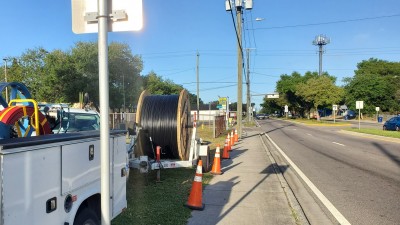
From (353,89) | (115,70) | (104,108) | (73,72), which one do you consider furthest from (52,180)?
(353,89)

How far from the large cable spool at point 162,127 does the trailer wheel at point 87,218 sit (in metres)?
5.36

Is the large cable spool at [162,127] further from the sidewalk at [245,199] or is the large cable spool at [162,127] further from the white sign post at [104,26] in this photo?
the white sign post at [104,26]

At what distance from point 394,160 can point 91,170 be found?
1359cm

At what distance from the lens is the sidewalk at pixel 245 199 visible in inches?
243

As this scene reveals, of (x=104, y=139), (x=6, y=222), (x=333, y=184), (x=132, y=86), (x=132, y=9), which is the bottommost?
(x=333, y=184)

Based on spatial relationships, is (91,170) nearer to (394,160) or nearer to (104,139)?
(104,139)

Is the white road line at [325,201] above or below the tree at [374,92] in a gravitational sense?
below

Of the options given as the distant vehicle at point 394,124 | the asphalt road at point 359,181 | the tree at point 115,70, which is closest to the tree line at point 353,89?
the distant vehicle at point 394,124

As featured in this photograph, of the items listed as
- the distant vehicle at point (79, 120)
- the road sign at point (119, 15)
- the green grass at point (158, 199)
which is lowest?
the green grass at point (158, 199)

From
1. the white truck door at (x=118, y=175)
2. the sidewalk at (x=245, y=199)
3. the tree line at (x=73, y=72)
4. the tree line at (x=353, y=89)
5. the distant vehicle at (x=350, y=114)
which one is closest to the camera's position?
the white truck door at (x=118, y=175)

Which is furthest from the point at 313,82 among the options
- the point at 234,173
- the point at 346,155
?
the point at 234,173

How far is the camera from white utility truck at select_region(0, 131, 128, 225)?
2.41 m

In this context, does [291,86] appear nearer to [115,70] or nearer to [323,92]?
[323,92]

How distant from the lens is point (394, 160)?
14031 mm
